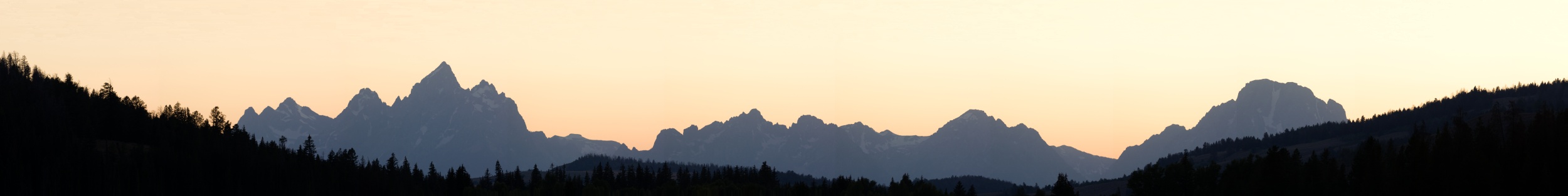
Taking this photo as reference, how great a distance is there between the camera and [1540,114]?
157 m

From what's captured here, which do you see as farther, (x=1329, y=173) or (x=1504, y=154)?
(x=1329, y=173)

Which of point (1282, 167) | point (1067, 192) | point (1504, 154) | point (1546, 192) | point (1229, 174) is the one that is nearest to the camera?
point (1546, 192)

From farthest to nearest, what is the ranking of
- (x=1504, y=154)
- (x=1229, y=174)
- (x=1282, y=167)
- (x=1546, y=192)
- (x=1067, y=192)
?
(x=1067, y=192)
(x=1229, y=174)
(x=1282, y=167)
(x=1504, y=154)
(x=1546, y=192)

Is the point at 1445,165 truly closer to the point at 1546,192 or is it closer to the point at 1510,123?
the point at 1546,192

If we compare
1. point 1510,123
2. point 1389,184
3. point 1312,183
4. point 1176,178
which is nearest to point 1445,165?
point 1389,184

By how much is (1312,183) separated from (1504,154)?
57.8 feet

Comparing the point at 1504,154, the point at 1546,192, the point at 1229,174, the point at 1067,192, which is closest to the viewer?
the point at 1546,192

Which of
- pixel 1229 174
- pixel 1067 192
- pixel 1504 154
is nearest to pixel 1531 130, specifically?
pixel 1504 154

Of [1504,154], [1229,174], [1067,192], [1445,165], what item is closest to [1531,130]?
[1504,154]

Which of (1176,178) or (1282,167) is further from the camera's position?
(1176,178)

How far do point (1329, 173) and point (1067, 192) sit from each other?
36.3 m

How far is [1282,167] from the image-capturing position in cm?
15188

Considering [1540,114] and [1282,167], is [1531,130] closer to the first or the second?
[1540,114]

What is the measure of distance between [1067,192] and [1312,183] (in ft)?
140
